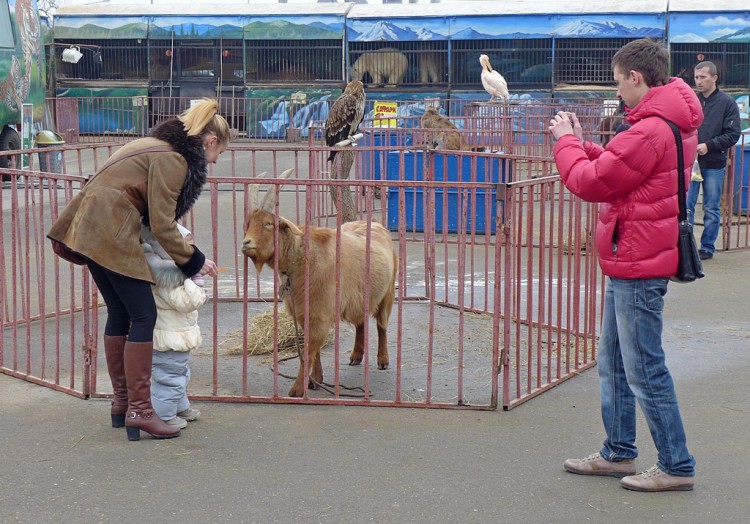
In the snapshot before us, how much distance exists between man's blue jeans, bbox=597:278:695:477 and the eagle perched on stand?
9.05 metres

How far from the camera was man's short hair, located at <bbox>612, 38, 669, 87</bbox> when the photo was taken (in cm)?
471

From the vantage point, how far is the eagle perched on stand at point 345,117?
13.7 metres

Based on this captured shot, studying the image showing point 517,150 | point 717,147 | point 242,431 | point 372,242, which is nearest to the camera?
point 242,431

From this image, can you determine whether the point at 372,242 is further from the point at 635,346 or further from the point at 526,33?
the point at 526,33

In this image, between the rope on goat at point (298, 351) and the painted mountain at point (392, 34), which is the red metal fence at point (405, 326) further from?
the painted mountain at point (392, 34)

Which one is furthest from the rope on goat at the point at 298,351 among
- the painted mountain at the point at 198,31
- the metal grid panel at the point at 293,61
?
the painted mountain at the point at 198,31

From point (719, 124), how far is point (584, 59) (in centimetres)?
1854

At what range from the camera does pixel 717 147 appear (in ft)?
37.0

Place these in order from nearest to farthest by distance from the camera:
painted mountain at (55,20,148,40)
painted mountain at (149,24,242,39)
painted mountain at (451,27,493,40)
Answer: painted mountain at (451,27,493,40) → painted mountain at (149,24,242,39) → painted mountain at (55,20,148,40)

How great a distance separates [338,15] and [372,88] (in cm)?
237

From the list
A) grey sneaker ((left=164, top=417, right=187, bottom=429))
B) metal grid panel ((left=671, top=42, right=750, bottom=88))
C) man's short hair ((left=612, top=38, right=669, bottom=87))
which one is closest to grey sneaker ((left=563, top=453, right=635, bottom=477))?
man's short hair ((left=612, top=38, right=669, bottom=87))

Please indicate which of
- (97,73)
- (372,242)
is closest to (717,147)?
(372,242)

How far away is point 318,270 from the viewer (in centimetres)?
654

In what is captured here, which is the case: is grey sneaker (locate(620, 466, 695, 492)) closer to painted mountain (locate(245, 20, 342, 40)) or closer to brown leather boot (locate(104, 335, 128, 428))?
brown leather boot (locate(104, 335, 128, 428))
